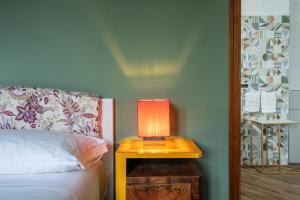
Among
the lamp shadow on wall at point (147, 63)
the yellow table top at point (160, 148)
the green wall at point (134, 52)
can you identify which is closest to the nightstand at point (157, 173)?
the yellow table top at point (160, 148)

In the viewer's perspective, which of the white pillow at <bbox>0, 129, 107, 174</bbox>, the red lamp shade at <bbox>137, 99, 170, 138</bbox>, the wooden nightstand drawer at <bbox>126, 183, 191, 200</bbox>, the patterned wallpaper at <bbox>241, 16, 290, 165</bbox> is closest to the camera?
the white pillow at <bbox>0, 129, 107, 174</bbox>

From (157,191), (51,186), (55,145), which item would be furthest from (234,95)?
(51,186)

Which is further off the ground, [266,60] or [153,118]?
[266,60]

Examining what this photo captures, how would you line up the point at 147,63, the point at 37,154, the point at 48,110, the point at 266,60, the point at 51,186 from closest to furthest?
1. the point at 51,186
2. the point at 37,154
3. the point at 48,110
4. the point at 147,63
5. the point at 266,60

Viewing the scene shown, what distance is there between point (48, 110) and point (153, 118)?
702 mm

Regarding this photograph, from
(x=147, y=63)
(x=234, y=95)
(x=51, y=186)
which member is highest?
(x=147, y=63)

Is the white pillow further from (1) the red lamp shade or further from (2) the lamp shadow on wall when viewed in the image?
(2) the lamp shadow on wall

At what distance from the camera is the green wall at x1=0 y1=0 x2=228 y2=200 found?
2.02 m

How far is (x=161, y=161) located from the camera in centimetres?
191

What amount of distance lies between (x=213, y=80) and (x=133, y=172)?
0.87 metres

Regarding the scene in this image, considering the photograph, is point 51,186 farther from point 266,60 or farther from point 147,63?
point 266,60

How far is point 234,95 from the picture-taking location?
2021mm

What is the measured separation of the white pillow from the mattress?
3cm

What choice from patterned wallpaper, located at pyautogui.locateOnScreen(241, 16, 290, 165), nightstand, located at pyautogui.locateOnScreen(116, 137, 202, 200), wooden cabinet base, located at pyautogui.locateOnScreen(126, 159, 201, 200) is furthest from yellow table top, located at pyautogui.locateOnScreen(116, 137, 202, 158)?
patterned wallpaper, located at pyautogui.locateOnScreen(241, 16, 290, 165)
